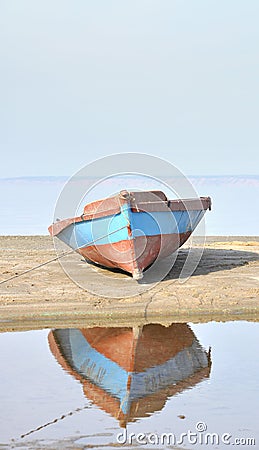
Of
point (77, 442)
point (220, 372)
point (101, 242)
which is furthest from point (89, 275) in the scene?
point (77, 442)

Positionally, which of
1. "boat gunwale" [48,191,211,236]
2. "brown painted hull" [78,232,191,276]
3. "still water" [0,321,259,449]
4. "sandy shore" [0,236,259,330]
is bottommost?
"still water" [0,321,259,449]

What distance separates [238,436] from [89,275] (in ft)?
28.6

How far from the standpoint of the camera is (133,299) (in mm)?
13891

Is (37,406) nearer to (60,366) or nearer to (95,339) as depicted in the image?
(60,366)

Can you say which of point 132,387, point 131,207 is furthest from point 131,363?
point 131,207

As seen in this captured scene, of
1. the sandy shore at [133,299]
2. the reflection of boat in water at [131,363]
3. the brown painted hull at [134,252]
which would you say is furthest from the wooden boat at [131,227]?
the reflection of boat in water at [131,363]

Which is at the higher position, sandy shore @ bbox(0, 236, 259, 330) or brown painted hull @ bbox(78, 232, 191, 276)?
brown painted hull @ bbox(78, 232, 191, 276)

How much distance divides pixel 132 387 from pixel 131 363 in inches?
49.6

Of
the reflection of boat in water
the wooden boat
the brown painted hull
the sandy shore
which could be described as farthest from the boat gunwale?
the reflection of boat in water

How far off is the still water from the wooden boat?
271cm

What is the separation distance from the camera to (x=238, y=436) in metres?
7.75

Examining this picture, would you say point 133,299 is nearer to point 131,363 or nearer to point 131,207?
point 131,207

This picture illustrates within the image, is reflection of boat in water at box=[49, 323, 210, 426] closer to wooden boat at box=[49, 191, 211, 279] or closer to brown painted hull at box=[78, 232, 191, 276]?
brown painted hull at box=[78, 232, 191, 276]

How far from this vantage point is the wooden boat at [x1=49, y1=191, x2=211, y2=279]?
49.3ft
